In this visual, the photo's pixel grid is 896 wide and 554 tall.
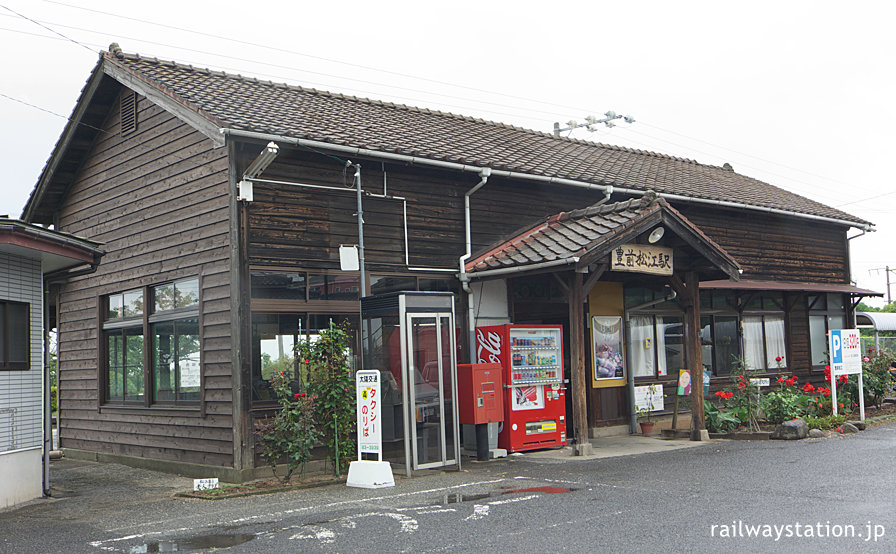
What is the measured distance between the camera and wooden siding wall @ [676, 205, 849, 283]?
699 inches

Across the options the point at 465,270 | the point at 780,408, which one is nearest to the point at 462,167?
the point at 465,270

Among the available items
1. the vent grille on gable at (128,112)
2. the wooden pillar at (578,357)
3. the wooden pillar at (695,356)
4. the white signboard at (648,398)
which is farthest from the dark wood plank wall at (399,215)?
the vent grille on gable at (128,112)

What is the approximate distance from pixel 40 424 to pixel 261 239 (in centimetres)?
352

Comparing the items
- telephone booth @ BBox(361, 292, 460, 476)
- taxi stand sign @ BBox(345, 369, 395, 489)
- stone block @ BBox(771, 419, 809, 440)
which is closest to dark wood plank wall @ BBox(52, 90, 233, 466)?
taxi stand sign @ BBox(345, 369, 395, 489)

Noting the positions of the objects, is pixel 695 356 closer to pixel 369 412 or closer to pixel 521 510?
pixel 369 412

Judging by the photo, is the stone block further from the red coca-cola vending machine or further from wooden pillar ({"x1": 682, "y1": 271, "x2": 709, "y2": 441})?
the red coca-cola vending machine

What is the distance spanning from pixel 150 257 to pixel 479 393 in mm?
5532

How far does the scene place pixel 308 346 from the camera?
34.6 feet

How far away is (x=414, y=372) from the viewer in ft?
34.9

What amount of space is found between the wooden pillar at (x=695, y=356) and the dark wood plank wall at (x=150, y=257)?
7583 millimetres

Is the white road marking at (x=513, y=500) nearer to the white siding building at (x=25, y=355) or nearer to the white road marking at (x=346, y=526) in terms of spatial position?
the white road marking at (x=346, y=526)

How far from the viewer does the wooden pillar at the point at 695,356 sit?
13.9 meters

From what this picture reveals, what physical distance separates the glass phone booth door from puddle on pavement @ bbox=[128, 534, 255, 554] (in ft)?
11.8

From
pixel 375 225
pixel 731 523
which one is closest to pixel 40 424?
pixel 375 225
